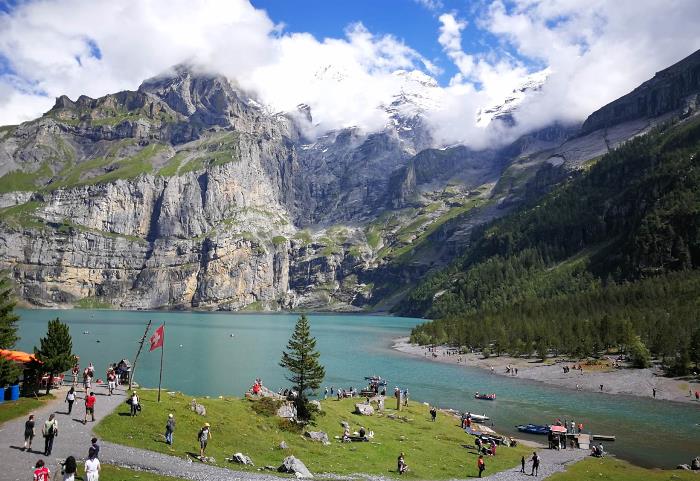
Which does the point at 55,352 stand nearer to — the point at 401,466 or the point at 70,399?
the point at 70,399

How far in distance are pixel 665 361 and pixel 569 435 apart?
2610 inches

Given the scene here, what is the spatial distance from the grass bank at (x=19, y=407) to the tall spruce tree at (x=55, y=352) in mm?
4088

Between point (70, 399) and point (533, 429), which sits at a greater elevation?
point (70, 399)

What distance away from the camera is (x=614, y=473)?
5269cm

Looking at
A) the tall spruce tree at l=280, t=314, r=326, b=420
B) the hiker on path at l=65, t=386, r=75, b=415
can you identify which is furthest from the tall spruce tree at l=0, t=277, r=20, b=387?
the tall spruce tree at l=280, t=314, r=326, b=420

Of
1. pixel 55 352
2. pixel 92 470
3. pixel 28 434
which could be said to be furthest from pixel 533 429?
pixel 28 434

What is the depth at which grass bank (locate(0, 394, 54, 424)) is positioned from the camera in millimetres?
41031

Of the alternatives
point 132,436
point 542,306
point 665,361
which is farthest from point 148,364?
point 542,306

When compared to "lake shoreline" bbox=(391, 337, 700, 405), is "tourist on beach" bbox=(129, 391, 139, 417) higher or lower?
higher

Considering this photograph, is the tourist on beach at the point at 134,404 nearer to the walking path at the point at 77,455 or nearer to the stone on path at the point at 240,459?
the walking path at the point at 77,455

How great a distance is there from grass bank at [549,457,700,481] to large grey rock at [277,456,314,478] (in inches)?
981

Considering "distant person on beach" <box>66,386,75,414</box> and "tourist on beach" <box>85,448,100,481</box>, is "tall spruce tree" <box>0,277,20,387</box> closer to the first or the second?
"distant person on beach" <box>66,386,75,414</box>

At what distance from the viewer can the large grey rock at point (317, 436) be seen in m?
51.9

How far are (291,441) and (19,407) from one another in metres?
22.9
